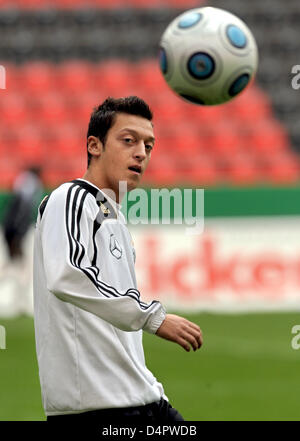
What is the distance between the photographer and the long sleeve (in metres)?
3.26

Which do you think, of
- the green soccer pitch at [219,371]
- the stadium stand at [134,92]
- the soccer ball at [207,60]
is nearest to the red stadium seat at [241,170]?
the stadium stand at [134,92]

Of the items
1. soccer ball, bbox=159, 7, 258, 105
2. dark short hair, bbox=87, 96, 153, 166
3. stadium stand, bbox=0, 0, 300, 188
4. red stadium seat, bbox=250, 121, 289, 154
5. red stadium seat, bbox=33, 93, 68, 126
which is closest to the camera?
dark short hair, bbox=87, 96, 153, 166

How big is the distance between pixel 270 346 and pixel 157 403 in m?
6.38

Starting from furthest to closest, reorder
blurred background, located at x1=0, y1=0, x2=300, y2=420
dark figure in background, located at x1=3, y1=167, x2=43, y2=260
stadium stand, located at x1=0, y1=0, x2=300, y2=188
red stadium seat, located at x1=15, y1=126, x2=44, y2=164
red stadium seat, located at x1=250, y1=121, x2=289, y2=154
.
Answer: red stadium seat, located at x1=250, y1=121, x2=289, y2=154 → stadium stand, located at x1=0, y1=0, x2=300, y2=188 → red stadium seat, located at x1=15, y1=126, x2=44, y2=164 → dark figure in background, located at x1=3, y1=167, x2=43, y2=260 → blurred background, located at x1=0, y1=0, x2=300, y2=420

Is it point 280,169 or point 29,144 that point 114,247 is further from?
point 280,169

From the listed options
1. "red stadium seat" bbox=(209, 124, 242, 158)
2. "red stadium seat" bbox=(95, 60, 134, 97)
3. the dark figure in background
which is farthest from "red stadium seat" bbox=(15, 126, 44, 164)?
the dark figure in background

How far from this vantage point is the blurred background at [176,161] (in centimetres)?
1195

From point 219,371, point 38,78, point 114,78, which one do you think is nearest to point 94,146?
point 219,371

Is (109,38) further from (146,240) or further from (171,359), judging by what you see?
(171,359)

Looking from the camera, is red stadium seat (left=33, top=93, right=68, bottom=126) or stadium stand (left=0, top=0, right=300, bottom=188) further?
red stadium seat (left=33, top=93, right=68, bottom=126)

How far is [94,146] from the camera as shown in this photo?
3.75 m

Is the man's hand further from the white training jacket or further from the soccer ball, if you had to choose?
the soccer ball

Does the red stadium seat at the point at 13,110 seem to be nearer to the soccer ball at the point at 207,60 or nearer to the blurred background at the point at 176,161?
the blurred background at the point at 176,161

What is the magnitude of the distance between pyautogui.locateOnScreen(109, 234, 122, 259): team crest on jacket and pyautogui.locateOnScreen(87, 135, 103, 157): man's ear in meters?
0.36
